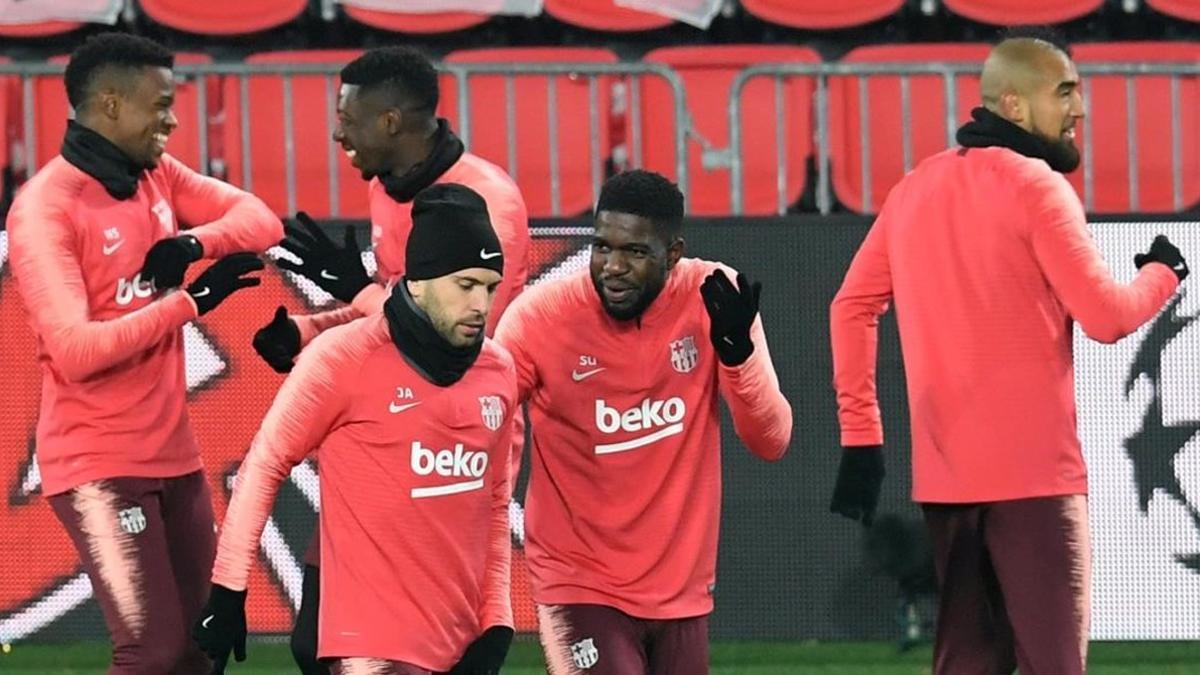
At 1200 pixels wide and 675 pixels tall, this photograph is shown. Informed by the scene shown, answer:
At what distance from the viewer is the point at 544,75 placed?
9969 millimetres

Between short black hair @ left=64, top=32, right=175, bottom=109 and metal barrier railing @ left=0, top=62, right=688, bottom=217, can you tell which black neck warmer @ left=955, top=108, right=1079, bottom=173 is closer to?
short black hair @ left=64, top=32, right=175, bottom=109

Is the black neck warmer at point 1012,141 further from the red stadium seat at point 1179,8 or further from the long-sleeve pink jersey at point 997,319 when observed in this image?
the red stadium seat at point 1179,8

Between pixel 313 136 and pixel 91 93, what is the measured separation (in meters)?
4.15

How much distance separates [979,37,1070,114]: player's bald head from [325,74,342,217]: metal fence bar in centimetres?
429

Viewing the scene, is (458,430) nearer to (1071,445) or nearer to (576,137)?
(1071,445)

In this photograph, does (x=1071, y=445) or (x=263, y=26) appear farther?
(x=263, y=26)

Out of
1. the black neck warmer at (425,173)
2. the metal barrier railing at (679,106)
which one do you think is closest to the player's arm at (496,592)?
the black neck warmer at (425,173)

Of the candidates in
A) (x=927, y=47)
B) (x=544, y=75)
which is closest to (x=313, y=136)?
(x=544, y=75)

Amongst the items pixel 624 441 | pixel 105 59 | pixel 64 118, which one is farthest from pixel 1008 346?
pixel 64 118

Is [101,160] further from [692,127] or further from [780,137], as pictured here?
[692,127]

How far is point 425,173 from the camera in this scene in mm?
6250

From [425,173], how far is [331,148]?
13.5ft

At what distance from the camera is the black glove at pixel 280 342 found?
591cm

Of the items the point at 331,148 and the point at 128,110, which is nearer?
the point at 128,110
